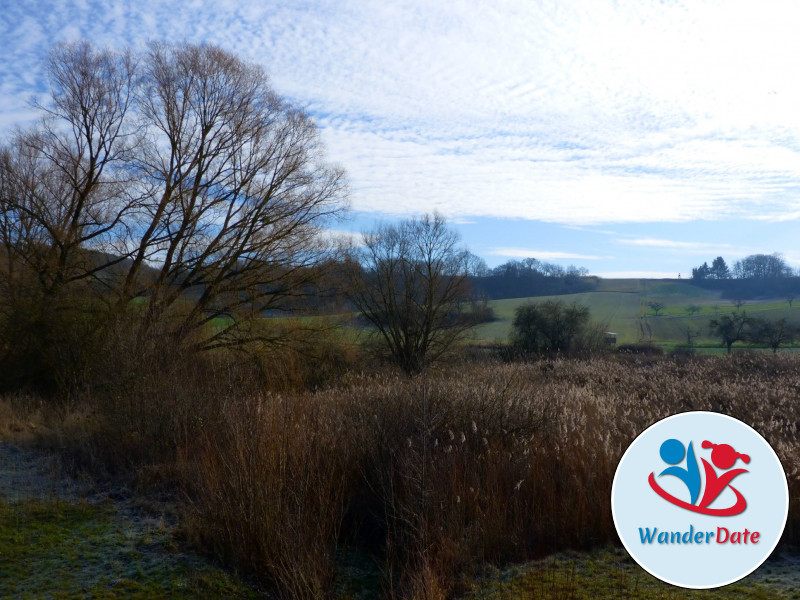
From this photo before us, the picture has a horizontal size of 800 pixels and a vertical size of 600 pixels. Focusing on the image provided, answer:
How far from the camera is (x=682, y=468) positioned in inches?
205

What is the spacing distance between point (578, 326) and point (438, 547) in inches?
1533

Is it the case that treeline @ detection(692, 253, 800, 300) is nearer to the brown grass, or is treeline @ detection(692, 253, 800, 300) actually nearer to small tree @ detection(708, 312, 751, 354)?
small tree @ detection(708, 312, 751, 354)

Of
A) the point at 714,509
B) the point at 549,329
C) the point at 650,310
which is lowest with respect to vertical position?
the point at 549,329

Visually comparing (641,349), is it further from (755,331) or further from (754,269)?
(754,269)

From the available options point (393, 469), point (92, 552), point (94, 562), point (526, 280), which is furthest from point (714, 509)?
point (526, 280)

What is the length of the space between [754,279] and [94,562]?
67.7 m

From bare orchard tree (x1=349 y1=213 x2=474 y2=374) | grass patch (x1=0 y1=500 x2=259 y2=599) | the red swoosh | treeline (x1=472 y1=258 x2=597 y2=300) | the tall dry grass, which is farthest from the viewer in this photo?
treeline (x1=472 y1=258 x2=597 y2=300)

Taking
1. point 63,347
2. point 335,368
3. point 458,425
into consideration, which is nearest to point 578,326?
point 335,368

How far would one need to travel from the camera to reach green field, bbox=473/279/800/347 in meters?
48.7

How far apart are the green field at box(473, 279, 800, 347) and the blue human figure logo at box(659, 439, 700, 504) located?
A: 30816 millimetres

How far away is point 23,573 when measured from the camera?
6125 millimetres


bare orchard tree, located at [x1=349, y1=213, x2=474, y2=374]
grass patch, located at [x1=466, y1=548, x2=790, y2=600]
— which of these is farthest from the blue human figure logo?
bare orchard tree, located at [x1=349, y1=213, x2=474, y2=374]

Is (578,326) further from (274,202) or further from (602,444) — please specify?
(602,444)

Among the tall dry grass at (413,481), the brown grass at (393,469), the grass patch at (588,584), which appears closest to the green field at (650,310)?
the brown grass at (393,469)
